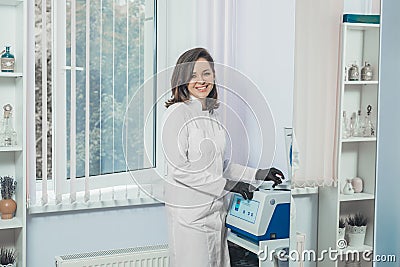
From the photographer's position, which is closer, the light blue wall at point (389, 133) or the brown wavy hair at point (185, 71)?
the light blue wall at point (389, 133)

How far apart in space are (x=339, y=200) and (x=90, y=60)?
6.37 ft

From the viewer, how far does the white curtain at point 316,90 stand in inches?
13.8

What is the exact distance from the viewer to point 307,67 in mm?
389

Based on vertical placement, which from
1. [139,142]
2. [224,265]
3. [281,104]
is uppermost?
[281,104]

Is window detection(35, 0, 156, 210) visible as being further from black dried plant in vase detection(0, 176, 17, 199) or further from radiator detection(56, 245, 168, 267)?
radiator detection(56, 245, 168, 267)

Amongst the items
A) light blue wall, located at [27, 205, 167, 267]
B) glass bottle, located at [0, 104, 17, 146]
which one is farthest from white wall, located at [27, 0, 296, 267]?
glass bottle, located at [0, 104, 17, 146]

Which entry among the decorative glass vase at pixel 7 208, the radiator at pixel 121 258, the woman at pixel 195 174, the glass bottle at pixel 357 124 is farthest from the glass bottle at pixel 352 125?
the radiator at pixel 121 258

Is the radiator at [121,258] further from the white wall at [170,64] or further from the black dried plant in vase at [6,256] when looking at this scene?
the black dried plant in vase at [6,256]

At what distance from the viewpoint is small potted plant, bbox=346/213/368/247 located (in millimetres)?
315

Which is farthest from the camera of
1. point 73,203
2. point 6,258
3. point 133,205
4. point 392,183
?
point 133,205

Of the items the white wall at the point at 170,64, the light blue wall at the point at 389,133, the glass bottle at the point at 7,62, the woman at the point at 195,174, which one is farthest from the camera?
the white wall at the point at 170,64

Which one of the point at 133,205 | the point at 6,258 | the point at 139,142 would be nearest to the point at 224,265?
the point at 133,205

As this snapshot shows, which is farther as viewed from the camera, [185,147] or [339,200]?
[185,147]

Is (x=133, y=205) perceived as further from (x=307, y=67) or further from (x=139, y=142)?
(x=307, y=67)
